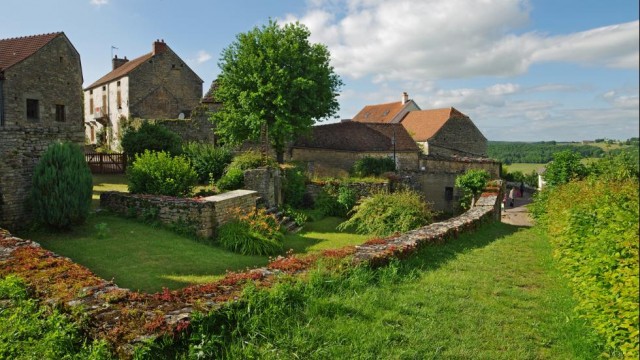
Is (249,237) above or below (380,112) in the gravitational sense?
below

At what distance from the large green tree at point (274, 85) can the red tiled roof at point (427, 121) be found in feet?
56.4

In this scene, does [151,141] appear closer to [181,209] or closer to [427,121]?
[181,209]

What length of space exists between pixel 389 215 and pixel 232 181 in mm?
6721

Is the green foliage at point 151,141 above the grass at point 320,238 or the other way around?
above

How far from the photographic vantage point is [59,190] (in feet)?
41.2

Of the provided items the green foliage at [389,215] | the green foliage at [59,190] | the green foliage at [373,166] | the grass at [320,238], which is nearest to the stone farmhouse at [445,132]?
the green foliage at [373,166]

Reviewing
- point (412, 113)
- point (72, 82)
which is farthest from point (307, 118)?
point (412, 113)

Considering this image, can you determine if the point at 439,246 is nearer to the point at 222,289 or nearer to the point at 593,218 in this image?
the point at 593,218

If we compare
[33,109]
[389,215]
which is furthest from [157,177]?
[389,215]

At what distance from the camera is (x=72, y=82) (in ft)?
49.6

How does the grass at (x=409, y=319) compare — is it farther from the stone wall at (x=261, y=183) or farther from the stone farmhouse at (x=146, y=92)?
the stone farmhouse at (x=146, y=92)

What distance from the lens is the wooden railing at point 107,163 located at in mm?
23969

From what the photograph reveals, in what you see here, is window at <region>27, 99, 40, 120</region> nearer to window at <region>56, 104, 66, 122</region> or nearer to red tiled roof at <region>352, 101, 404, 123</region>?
window at <region>56, 104, 66, 122</region>

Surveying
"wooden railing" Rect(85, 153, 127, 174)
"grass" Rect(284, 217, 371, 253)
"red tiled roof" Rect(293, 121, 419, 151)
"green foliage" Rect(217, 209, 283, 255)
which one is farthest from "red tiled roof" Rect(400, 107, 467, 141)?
"green foliage" Rect(217, 209, 283, 255)
